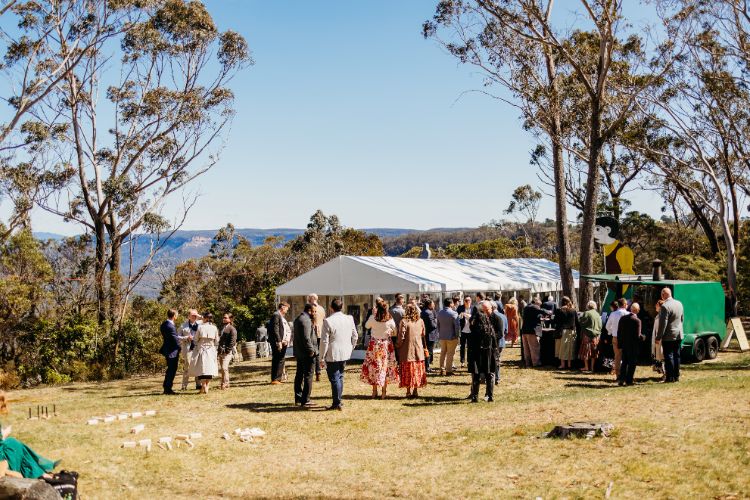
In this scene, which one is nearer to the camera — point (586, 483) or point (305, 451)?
point (586, 483)

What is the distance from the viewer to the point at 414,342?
1147 centimetres

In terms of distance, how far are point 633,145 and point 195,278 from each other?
22.5 metres

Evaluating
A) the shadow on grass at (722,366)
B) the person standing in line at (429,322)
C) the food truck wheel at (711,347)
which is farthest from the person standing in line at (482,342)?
the food truck wheel at (711,347)

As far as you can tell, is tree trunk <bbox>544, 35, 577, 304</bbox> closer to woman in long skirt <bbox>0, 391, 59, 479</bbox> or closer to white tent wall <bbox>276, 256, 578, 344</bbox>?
white tent wall <bbox>276, 256, 578, 344</bbox>

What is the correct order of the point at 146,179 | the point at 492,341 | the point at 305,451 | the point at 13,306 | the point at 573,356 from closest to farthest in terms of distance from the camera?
the point at 305,451, the point at 492,341, the point at 573,356, the point at 13,306, the point at 146,179

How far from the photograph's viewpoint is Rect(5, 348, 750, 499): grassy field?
6.69m

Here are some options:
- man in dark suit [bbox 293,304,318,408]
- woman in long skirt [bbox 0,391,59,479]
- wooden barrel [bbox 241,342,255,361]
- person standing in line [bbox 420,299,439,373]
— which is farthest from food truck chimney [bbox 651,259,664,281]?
woman in long skirt [bbox 0,391,59,479]

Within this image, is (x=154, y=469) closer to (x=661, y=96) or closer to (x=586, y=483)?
(x=586, y=483)

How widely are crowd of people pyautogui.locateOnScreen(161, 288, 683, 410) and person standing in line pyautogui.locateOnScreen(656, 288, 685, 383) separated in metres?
0.02

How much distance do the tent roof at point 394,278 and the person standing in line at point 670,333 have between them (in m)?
6.85

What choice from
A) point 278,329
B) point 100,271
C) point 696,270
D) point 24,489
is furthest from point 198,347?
point 696,270

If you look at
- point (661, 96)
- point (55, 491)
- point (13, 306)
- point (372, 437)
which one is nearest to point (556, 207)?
point (661, 96)

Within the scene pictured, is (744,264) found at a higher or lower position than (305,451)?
higher

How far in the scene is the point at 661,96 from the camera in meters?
28.5
